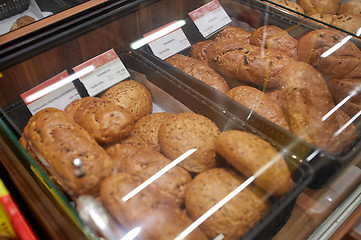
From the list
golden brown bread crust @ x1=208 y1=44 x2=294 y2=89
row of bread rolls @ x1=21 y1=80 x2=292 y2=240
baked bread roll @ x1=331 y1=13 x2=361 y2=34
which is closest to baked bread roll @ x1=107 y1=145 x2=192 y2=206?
row of bread rolls @ x1=21 y1=80 x2=292 y2=240

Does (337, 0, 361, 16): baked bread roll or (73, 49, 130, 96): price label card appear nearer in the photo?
(73, 49, 130, 96): price label card

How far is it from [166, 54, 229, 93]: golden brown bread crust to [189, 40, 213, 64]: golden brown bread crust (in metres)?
0.08

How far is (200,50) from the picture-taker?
173 cm

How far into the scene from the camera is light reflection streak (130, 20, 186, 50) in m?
1.53

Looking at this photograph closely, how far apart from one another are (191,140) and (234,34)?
1.00 m

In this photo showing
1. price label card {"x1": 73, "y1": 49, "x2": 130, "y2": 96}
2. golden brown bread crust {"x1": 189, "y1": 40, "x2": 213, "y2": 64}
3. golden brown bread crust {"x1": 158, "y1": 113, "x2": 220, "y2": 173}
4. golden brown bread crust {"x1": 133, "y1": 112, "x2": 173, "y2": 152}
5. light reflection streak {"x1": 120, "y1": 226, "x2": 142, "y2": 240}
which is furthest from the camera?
golden brown bread crust {"x1": 189, "y1": 40, "x2": 213, "y2": 64}

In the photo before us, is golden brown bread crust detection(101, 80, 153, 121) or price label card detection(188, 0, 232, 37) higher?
price label card detection(188, 0, 232, 37)

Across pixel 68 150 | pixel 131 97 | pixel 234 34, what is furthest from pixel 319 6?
pixel 68 150

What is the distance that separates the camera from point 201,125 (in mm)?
1090

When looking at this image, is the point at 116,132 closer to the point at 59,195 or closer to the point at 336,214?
A: the point at 59,195

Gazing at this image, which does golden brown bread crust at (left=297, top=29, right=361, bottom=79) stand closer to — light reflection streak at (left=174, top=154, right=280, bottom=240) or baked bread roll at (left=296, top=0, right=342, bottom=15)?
light reflection streak at (left=174, top=154, right=280, bottom=240)

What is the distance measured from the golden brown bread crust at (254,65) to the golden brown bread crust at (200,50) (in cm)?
15

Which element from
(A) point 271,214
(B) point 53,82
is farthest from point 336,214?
(B) point 53,82

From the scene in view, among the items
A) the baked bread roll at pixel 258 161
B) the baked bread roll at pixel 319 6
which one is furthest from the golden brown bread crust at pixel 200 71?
the baked bread roll at pixel 319 6
